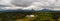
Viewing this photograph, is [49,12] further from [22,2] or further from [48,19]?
[22,2]

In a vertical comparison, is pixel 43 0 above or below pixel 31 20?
above

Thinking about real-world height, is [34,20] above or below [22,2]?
below

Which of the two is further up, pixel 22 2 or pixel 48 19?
pixel 22 2

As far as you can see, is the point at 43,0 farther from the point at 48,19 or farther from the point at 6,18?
the point at 6,18

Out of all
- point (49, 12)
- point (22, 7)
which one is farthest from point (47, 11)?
point (22, 7)

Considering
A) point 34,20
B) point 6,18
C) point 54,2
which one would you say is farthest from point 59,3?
point 6,18

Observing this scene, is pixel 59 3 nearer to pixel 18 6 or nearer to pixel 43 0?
pixel 43 0

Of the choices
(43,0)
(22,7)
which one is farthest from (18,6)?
(43,0)
